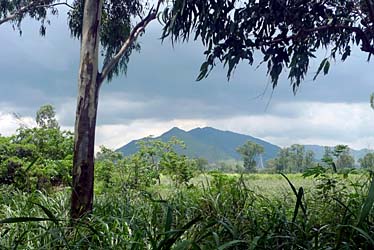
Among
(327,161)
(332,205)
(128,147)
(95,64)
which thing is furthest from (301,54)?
(128,147)

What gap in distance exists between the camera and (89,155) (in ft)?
13.9

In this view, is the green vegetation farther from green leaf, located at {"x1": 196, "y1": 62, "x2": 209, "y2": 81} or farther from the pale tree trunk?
green leaf, located at {"x1": 196, "y1": 62, "x2": 209, "y2": 81}

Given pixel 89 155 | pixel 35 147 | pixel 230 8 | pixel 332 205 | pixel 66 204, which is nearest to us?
pixel 332 205

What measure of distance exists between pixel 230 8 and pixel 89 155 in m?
1.83

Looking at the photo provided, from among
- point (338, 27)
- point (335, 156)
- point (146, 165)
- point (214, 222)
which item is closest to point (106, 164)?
point (146, 165)

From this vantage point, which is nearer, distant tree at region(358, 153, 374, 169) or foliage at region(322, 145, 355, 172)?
foliage at region(322, 145, 355, 172)

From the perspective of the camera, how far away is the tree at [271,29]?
142 inches

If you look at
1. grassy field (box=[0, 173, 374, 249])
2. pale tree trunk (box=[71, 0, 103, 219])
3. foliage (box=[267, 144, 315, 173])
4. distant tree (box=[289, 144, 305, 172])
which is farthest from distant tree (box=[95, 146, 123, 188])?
distant tree (box=[289, 144, 305, 172])

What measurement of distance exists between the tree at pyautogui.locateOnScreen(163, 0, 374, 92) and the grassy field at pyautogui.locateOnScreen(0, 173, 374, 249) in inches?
40.5

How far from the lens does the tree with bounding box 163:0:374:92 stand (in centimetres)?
362

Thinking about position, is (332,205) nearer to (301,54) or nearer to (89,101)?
(301,54)

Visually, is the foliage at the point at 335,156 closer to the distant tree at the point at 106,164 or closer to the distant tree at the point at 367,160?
the distant tree at the point at 367,160

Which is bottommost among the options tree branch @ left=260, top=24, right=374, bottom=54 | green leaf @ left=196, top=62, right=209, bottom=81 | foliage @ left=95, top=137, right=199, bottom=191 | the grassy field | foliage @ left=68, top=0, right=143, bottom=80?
the grassy field

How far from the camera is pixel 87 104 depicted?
4285mm
